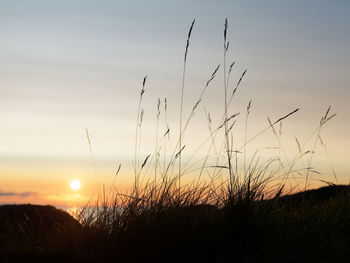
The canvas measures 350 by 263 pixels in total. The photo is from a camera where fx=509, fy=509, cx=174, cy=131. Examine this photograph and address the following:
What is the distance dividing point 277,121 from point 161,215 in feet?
5.49

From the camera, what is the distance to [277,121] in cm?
494

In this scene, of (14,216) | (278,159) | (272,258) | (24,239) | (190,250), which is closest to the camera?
(272,258)

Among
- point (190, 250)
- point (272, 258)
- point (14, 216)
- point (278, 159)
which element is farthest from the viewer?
point (14, 216)

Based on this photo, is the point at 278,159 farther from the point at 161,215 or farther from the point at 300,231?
the point at 161,215

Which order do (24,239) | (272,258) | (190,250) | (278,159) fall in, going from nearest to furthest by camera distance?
1. (272,258)
2. (190,250)
3. (24,239)
4. (278,159)

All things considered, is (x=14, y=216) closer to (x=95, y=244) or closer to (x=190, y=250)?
(x=95, y=244)

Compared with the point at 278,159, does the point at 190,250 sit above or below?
below

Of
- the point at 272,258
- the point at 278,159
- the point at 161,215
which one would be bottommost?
the point at 272,258

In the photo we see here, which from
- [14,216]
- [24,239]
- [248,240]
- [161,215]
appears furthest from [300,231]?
[14,216]

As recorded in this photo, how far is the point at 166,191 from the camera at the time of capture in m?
4.21

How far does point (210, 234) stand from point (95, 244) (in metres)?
0.87

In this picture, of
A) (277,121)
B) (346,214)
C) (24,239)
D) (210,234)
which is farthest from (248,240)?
(24,239)

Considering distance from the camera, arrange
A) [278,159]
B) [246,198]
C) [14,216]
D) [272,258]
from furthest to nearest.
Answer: [14,216] → [278,159] → [246,198] → [272,258]

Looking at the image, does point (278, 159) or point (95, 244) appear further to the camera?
point (278, 159)
